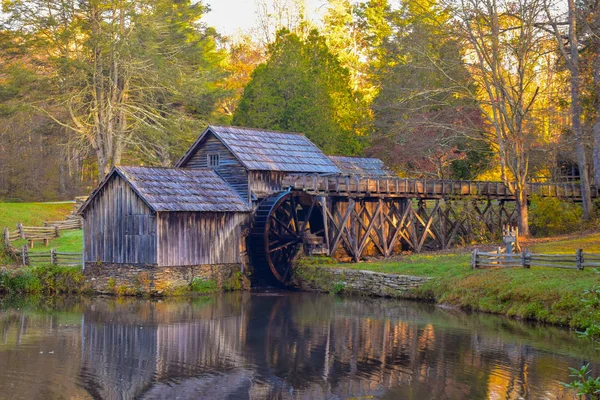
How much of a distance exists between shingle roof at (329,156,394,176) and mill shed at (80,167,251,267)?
308 inches

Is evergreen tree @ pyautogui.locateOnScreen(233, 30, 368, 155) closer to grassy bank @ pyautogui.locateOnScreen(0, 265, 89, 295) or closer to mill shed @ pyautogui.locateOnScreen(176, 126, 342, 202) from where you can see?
mill shed @ pyautogui.locateOnScreen(176, 126, 342, 202)

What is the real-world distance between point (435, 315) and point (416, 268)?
17.0 ft

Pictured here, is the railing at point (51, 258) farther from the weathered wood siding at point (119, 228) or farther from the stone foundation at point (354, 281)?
the stone foundation at point (354, 281)

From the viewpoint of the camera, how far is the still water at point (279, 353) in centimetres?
1570

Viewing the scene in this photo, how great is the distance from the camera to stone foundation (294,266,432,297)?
94.0ft

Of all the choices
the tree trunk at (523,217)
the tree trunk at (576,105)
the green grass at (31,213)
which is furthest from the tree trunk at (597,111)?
the green grass at (31,213)

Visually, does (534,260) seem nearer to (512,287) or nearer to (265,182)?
(512,287)

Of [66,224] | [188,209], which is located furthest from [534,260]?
[66,224]

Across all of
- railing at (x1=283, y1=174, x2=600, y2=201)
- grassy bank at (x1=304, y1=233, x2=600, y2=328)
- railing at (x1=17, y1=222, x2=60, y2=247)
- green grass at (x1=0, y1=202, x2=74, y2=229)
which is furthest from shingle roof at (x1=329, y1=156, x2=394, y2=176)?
green grass at (x1=0, y1=202, x2=74, y2=229)

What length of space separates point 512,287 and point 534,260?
2155 millimetres

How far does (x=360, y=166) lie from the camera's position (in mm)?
41000

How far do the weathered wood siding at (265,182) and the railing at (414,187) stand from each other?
685 mm

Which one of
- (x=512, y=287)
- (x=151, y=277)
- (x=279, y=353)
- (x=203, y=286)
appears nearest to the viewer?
(x=279, y=353)

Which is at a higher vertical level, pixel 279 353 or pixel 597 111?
pixel 597 111
